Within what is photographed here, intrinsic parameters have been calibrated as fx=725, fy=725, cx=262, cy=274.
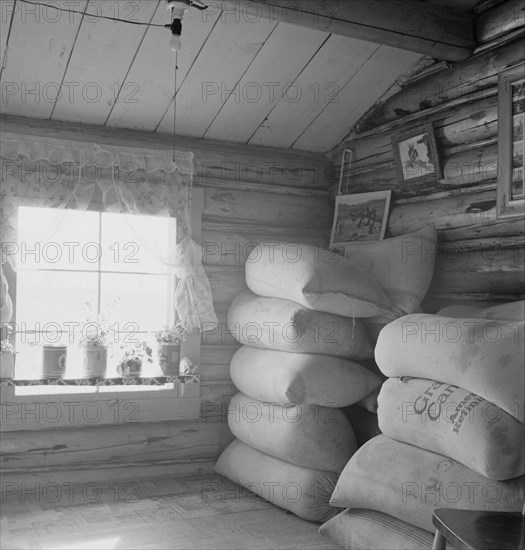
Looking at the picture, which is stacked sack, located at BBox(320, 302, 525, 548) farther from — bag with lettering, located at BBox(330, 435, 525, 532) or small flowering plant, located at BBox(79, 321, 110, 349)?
small flowering plant, located at BBox(79, 321, 110, 349)

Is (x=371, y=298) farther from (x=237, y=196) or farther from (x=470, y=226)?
(x=237, y=196)

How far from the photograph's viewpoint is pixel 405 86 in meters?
4.58

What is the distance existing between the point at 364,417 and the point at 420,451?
3.51 feet

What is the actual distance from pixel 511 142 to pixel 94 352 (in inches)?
104

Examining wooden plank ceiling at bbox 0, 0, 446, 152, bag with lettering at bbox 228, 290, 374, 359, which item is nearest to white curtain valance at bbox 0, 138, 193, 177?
wooden plank ceiling at bbox 0, 0, 446, 152

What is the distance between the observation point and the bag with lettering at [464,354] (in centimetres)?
290

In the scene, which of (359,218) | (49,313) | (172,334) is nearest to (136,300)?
(172,334)

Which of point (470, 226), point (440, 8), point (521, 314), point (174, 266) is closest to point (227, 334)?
point (174, 266)

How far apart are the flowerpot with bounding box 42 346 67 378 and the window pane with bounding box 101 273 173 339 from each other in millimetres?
433

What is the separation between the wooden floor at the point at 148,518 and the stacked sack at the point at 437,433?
1.28 feet

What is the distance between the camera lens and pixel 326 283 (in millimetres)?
4004

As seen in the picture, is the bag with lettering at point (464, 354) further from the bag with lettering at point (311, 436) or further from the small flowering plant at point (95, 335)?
the small flowering plant at point (95, 335)

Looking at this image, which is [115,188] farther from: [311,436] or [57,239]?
[311,436]

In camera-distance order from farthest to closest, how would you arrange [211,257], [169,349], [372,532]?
[211,257] → [169,349] → [372,532]
